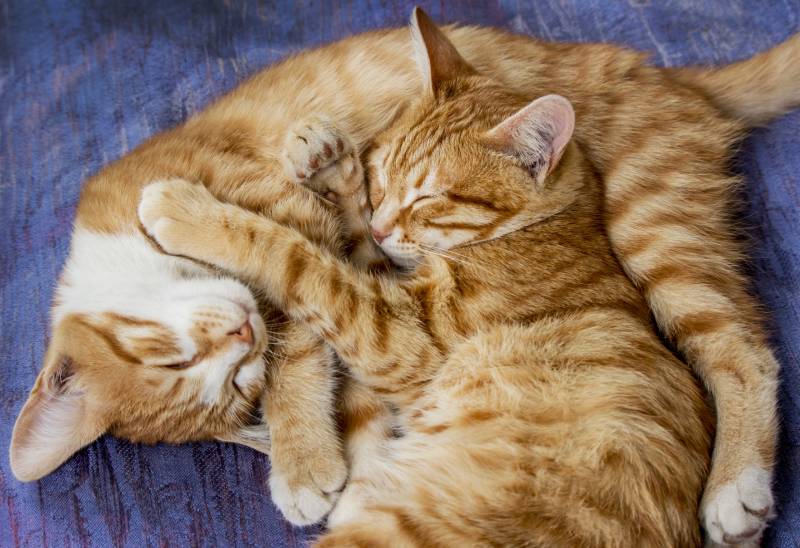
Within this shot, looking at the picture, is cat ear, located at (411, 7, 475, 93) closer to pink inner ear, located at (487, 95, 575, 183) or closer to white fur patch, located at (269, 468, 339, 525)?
pink inner ear, located at (487, 95, 575, 183)

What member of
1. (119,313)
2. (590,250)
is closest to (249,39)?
(119,313)

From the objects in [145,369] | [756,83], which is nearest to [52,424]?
[145,369]

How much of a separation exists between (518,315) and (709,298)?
536 mm

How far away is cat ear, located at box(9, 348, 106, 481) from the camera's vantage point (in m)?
1.89

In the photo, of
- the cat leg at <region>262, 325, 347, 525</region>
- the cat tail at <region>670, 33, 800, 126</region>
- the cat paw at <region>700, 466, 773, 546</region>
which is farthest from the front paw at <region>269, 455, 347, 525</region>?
A: the cat tail at <region>670, 33, 800, 126</region>

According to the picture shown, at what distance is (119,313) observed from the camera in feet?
6.48

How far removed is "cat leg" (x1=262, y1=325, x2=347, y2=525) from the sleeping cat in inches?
2.2

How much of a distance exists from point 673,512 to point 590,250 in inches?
26.7

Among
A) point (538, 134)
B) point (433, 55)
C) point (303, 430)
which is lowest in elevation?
point (303, 430)

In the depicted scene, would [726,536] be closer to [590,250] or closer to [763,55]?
[590,250]

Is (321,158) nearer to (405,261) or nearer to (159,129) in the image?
(405,261)

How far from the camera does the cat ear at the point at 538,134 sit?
6.09 feet

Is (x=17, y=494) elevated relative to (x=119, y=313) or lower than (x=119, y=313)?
lower

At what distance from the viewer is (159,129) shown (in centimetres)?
274
